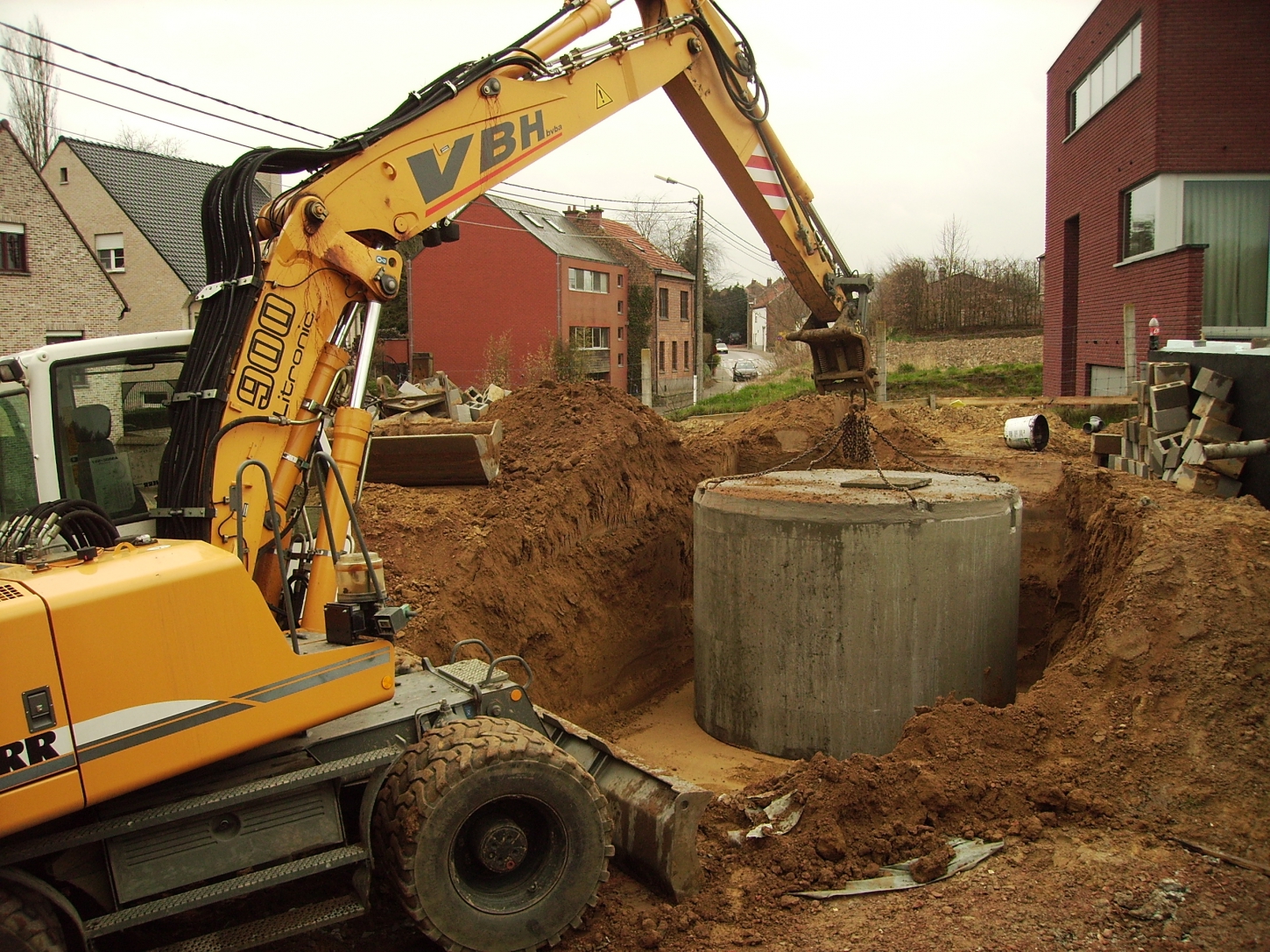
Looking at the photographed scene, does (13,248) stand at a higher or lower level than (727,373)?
higher

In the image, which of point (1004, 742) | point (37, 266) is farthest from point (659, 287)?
point (1004, 742)

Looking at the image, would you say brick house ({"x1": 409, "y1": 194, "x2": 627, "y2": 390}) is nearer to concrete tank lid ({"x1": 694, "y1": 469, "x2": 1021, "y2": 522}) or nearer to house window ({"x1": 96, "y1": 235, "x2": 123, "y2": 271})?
house window ({"x1": 96, "y1": 235, "x2": 123, "y2": 271})

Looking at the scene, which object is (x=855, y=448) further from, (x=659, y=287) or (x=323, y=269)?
(x=659, y=287)

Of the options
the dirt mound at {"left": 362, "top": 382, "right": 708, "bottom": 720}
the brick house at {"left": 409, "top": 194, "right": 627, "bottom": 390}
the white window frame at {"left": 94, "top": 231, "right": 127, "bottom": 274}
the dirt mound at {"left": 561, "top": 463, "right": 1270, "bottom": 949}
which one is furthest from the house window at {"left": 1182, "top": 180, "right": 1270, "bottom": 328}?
the white window frame at {"left": 94, "top": 231, "right": 127, "bottom": 274}

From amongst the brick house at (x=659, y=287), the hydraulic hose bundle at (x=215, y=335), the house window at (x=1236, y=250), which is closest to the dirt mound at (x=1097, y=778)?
the hydraulic hose bundle at (x=215, y=335)

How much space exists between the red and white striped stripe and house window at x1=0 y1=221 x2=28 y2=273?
19738 mm

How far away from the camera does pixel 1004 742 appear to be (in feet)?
17.7

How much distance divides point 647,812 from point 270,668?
1.96 metres

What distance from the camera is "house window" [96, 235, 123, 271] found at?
27.4 m

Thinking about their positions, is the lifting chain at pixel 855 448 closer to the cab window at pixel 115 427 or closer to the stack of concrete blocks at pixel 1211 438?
the stack of concrete blocks at pixel 1211 438

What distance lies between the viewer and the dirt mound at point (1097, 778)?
4410 mm

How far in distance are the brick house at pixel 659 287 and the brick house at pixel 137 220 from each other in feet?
54.4

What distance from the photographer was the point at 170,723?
3557 millimetres

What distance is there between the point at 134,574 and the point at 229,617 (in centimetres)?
37
